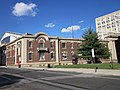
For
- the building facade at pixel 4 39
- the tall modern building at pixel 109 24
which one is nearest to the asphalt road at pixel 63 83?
the building facade at pixel 4 39

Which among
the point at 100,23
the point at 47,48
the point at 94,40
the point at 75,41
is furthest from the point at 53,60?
the point at 100,23

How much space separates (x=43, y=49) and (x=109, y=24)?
337 ft

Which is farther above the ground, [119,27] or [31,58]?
[119,27]

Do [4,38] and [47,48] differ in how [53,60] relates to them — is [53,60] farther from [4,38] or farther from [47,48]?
[4,38]

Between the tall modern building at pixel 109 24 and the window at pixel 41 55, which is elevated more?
the tall modern building at pixel 109 24

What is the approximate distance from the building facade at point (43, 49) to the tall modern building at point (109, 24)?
263 feet

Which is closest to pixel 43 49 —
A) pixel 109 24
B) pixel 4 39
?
pixel 4 39

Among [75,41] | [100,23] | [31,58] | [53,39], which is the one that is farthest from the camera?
[100,23]

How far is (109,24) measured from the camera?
145125 mm

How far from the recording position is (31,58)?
52875 millimetres

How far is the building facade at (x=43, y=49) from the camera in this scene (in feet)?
172

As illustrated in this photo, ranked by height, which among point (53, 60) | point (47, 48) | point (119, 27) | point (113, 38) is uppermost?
point (119, 27)

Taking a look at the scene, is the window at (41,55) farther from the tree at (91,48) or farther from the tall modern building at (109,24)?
the tall modern building at (109,24)

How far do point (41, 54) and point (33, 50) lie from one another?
8.90 feet
